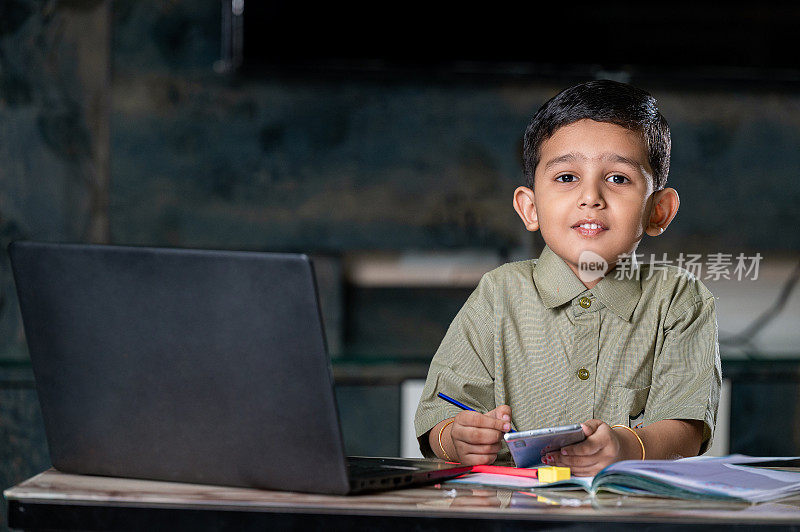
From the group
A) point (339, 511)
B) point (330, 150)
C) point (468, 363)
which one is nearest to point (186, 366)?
point (339, 511)

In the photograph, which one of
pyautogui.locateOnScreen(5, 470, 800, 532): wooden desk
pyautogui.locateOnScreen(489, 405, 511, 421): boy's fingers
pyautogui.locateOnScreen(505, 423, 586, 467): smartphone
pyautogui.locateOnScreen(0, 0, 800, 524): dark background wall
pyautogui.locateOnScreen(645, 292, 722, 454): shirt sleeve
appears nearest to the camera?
pyautogui.locateOnScreen(5, 470, 800, 532): wooden desk

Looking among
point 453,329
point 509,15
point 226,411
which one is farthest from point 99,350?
point 509,15

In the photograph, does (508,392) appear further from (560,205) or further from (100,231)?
(100,231)

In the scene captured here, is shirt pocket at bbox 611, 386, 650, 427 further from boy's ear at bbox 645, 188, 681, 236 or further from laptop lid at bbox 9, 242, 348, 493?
laptop lid at bbox 9, 242, 348, 493

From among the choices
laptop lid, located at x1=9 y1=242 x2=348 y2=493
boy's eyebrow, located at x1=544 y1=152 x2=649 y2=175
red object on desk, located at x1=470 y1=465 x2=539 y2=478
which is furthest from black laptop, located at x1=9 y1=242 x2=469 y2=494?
boy's eyebrow, located at x1=544 y1=152 x2=649 y2=175

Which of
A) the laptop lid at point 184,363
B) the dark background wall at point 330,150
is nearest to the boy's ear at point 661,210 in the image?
the laptop lid at point 184,363

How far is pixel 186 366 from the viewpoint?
682 millimetres

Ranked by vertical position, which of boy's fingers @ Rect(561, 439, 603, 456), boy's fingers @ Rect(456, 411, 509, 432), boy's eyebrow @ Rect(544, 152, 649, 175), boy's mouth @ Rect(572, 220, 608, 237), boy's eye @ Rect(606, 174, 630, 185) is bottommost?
boy's fingers @ Rect(561, 439, 603, 456)

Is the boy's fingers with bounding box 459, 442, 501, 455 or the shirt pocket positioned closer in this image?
the boy's fingers with bounding box 459, 442, 501, 455

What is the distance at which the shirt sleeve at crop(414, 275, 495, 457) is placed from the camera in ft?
3.59

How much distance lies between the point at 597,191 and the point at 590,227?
1.7 inches

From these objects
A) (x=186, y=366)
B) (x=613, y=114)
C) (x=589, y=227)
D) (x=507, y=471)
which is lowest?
(x=507, y=471)

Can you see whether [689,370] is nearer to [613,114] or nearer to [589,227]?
[589,227]

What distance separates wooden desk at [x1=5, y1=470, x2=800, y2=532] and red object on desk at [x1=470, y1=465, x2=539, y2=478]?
0.09 m
